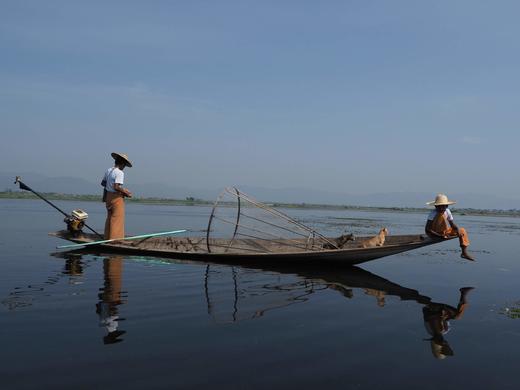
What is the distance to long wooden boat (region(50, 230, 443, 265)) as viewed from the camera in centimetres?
1047

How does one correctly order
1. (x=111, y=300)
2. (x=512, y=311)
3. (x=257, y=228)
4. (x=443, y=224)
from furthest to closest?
(x=257, y=228), (x=443, y=224), (x=512, y=311), (x=111, y=300)

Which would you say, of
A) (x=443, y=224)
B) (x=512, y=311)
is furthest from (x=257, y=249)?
(x=512, y=311)

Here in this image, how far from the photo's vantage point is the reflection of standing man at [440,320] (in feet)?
18.8

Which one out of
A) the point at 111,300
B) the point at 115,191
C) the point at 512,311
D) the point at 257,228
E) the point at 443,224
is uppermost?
the point at 115,191

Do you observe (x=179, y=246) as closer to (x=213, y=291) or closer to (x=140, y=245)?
(x=140, y=245)

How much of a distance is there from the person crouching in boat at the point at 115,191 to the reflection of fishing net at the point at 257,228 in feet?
7.94

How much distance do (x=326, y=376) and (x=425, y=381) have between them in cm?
104

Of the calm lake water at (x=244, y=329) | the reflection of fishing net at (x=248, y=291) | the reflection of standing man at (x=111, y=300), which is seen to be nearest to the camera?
the calm lake water at (x=244, y=329)

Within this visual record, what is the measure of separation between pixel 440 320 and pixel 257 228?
611 centimetres

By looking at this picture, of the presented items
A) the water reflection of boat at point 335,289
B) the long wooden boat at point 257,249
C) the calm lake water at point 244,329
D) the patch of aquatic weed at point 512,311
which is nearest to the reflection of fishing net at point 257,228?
the long wooden boat at point 257,249

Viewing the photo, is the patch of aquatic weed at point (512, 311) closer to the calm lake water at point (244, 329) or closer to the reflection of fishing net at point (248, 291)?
the calm lake water at point (244, 329)

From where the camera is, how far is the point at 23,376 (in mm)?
4234

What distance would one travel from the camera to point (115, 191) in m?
11.5

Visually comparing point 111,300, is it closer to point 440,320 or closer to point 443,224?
point 440,320
